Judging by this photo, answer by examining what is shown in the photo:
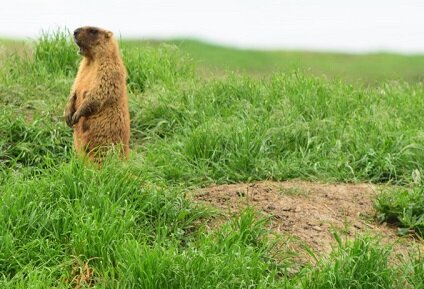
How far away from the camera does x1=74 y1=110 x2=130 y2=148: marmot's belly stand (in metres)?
7.19

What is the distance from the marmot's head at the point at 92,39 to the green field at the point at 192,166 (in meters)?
Answer: 0.76

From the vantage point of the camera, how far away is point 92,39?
7602 mm

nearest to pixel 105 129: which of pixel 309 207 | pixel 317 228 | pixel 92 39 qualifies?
pixel 92 39

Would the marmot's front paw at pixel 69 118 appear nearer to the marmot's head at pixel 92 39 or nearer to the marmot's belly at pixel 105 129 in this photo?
the marmot's belly at pixel 105 129

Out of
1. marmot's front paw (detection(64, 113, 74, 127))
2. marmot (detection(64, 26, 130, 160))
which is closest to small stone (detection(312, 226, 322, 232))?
marmot (detection(64, 26, 130, 160))

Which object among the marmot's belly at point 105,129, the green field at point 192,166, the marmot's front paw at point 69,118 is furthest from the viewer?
the marmot's front paw at point 69,118

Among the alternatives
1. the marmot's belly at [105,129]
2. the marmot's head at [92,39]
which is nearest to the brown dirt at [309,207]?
the marmot's belly at [105,129]

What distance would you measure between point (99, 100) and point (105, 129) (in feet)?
0.73

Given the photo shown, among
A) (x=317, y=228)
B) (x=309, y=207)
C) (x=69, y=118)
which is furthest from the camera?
(x=69, y=118)

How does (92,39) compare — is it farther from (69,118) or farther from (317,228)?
(317,228)

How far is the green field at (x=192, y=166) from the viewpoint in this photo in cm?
554

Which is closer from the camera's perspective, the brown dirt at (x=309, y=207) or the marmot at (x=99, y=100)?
the brown dirt at (x=309, y=207)

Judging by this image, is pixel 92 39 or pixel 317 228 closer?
pixel 317 228

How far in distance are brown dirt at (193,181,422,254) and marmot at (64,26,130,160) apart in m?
0.83
